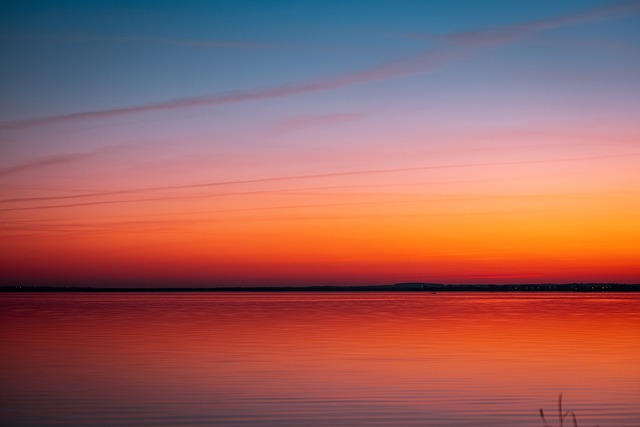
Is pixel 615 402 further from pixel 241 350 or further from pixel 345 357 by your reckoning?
pixel 241 350

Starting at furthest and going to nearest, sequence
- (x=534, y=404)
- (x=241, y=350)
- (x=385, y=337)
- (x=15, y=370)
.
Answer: (x=385, y=337), (x=241, y=350), (x=15, y=370), (x=534, y=404)

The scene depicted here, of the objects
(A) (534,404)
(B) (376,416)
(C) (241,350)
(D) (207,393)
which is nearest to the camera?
(B) (376,416)

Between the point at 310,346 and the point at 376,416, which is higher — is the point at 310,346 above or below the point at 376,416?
above

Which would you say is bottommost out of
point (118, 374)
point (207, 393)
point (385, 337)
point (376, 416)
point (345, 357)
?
point (376, 416)

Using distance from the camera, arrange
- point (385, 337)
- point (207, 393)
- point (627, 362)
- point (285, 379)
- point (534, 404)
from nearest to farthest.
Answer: point (534, 404)
point (207, 393)
point (285, 379)
point (627, 362)
point (385, 337)

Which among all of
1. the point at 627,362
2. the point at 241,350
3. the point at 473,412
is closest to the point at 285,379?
the point at 473,412

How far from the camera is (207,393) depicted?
20.6 m

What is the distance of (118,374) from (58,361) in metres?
4.44

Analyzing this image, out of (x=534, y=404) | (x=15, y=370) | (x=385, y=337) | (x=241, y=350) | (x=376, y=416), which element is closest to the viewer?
(x=376, y=416)

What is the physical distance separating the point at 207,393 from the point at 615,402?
943 centimetres

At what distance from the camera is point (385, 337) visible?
123 ft

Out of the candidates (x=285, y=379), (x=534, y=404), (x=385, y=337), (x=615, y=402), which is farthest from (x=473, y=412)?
(x=385, y=337)

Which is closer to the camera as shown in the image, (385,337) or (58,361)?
(58,361)

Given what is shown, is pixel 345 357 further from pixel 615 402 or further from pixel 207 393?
pixel 615 402
